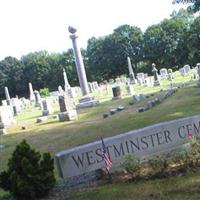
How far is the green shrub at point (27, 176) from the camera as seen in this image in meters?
7.06

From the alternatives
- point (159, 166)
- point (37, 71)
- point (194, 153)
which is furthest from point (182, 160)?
point (37, 71)

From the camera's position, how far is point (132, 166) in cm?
736

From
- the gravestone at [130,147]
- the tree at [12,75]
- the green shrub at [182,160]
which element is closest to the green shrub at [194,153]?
the green shrub at [182,160]

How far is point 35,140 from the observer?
626 inches

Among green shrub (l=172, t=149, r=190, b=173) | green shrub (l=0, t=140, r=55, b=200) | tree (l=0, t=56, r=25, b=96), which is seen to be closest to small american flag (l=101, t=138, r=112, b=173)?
green shrub (l=0, t=140, r=55, b=200)

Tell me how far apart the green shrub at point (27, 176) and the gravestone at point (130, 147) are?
0.37 m

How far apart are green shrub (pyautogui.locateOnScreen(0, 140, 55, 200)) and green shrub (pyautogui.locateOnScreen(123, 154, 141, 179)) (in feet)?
4.11

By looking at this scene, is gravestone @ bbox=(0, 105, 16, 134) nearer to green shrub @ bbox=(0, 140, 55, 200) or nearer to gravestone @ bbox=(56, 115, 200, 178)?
gravestone @ bbox=(56, 115, 200, 178)

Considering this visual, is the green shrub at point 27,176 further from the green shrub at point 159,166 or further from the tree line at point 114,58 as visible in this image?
the tree line at point 114,58

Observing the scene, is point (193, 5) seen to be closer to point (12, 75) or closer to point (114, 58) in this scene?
point (114, 58)

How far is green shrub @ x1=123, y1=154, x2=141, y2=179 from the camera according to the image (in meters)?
7.36

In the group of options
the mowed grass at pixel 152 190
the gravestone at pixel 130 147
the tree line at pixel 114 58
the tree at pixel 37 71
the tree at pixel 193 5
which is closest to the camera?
the mowed grass at pixel 152 190

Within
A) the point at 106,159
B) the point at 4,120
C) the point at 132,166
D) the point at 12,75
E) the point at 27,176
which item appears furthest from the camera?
the point at 12,75

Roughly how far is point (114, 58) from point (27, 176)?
78.9m
